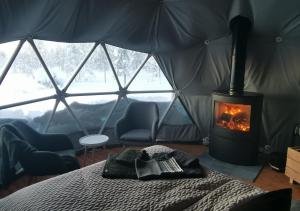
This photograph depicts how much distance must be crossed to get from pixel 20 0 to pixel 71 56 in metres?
1.79

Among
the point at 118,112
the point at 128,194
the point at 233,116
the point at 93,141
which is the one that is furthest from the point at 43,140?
the point at 233,116

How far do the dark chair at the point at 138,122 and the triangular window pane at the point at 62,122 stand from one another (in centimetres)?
105

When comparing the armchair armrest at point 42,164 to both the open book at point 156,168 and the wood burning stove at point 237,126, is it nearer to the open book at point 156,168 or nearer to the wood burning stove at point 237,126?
the open book at point 156,168

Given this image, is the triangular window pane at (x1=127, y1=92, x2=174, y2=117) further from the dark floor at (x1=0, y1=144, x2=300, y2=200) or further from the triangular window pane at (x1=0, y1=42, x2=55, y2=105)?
the triangular window pane at (x1=0, y1=42, x2=55, y2=105)

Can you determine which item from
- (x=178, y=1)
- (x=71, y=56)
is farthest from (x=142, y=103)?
(x=178, y=1)

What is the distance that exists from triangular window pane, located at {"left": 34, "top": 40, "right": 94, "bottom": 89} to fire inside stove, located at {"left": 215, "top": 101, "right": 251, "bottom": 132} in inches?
117

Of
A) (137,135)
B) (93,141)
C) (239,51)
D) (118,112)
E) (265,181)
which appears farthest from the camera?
(118,112)

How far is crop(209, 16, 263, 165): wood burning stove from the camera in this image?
422cm

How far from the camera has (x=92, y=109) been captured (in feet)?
17.8

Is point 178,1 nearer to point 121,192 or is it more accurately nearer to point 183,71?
point 183,71

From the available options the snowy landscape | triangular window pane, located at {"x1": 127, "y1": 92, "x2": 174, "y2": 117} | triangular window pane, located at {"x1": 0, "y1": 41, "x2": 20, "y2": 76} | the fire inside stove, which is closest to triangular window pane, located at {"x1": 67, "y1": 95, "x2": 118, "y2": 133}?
the snowy landscape

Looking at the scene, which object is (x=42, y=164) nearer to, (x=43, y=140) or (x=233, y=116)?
(x=43, y=140)

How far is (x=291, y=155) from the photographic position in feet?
12.2

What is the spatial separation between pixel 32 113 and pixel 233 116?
12.4 feet
